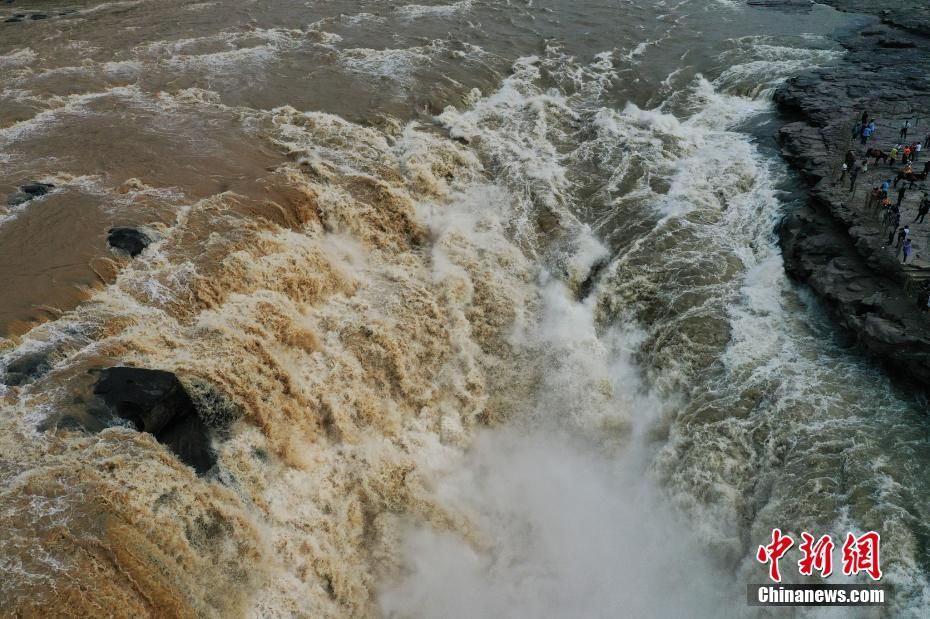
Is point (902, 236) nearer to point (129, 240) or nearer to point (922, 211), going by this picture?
point (922, 211)

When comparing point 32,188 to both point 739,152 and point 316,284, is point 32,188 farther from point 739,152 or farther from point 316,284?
point 739,152

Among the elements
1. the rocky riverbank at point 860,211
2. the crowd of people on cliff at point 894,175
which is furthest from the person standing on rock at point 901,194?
the rocky riverbank at point 860,211

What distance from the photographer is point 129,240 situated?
560 inches

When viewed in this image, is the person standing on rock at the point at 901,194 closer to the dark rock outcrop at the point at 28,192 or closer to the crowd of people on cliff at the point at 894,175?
the crowd of people on cliff at the point at 894,175

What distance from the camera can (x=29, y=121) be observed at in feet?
64.7

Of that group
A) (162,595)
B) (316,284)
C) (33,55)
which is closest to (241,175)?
(316,284)

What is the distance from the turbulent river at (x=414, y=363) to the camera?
10.5 m

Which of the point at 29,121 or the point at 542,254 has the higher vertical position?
the point at 29,121

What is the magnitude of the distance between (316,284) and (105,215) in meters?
5.54

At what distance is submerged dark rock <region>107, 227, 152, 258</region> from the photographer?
46.1 feet

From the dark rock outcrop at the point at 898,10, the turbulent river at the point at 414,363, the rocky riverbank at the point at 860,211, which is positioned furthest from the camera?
the dark rock outcrop at the point at 898,10

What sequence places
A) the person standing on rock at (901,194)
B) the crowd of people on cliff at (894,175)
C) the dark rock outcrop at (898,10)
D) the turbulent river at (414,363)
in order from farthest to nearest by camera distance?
the dark rock outcrop at (898,10) < the person standing on rock at (901,194) < the crowd of people on cliff at (894,175) < the turbulent river at (414,363)

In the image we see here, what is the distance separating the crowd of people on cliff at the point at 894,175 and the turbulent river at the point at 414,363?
6.77 feet

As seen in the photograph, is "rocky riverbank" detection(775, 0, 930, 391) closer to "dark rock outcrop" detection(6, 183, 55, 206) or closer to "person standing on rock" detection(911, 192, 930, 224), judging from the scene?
"person standing on rock" detection(911, 192, 930, 224)
